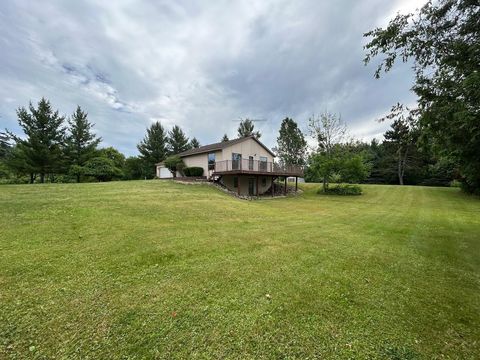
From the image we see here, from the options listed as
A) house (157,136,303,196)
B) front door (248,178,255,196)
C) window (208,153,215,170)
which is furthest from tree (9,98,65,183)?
front door (248,178,255,196)

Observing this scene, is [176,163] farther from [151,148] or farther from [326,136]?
[151,148]

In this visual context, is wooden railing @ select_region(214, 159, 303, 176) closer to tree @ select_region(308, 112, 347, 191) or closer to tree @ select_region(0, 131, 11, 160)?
tree @ select_region(308, 112, 347, 191)

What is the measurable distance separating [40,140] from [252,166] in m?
23.7

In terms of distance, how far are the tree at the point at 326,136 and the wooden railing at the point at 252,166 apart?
4.00m

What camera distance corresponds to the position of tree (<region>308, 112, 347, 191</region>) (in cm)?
2320

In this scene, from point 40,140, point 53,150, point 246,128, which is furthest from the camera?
point 246,128

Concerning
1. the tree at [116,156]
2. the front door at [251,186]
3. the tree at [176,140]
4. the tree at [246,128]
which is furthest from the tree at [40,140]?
the tree at [246,128]

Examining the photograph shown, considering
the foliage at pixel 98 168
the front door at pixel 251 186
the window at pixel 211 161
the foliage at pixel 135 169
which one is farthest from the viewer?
the foliage at pixel 135 169

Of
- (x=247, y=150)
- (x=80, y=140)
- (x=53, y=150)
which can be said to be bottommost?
(x=247, y=150)

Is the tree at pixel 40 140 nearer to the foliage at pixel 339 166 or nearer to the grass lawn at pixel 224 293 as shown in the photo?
the grass lawn at pixel 224 293

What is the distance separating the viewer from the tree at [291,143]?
44.8 m

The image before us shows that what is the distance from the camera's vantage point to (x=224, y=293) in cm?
346

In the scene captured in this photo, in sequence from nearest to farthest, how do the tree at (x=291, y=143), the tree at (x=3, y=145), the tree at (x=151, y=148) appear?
the tree at (x=3, y=145)
the tree at (x=151, y=148)
the tree at (x=291, y=143)

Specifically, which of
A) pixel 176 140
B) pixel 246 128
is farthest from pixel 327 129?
pixel 176 140
